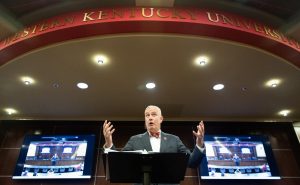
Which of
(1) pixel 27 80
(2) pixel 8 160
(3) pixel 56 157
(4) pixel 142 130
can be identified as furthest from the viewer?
(4) pixel 142 130

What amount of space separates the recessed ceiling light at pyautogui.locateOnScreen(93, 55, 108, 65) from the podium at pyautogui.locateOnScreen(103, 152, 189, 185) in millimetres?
2082

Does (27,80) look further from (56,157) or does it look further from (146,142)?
(146,142)

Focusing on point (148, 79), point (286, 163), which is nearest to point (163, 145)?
point (148, 79)

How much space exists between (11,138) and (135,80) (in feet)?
9.23

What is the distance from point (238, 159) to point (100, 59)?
2979mm

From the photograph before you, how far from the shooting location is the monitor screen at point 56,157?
14.2ft

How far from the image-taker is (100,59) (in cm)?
345

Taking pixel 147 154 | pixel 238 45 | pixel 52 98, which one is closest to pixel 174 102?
pixel 238 45

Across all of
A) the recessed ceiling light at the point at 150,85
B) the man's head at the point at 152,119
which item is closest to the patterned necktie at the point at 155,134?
the man's head at the point at 152,119

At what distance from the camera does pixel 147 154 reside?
1515mm

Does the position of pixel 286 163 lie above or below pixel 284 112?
below

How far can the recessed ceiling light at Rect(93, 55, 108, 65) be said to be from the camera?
11.2ft

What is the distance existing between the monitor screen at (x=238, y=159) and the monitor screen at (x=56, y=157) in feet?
6.64

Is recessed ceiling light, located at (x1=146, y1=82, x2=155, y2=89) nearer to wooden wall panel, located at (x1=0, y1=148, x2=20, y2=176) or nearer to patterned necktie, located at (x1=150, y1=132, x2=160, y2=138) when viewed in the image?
patterned necktie, located at (x1=150, y1=132, x2=160, y2=138)
